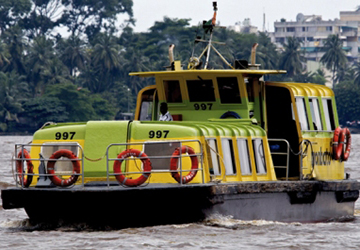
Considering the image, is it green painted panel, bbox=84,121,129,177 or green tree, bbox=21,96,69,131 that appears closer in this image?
green painted panel, bbox=84,121,129,177

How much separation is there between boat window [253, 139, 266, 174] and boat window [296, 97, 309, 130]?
48.3 inches

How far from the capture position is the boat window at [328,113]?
15555 mm

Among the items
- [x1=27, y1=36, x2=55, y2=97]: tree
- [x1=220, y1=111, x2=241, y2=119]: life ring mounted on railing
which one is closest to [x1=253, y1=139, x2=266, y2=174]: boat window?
[x1=220, y1=111, x2=241, y2=119]: life ring mounted on railing

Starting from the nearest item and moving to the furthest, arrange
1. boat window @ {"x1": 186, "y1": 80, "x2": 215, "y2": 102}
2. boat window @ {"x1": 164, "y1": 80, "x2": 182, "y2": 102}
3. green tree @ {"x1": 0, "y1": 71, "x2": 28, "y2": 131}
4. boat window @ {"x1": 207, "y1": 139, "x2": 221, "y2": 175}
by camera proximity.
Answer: boat window @ {"x1": 207, "y1": 139, "x2": 221, "y2": 175}, boat window @ {"x1": 186, "y1": 80, "x2": 215, "y2": 102}, boat window @ {"x1": 164, "y1": 80, "x2": 182, "y2": 102}, green tree @ {"x1": 0, "y1": 71, "x2": 28, "y2": 131}

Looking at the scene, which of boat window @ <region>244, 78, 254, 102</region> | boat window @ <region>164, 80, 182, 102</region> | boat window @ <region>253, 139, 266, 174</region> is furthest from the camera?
boat window @ <region>164, 80, 182, 102</region>

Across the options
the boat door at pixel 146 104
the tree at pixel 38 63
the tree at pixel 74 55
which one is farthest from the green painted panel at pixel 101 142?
the tree at pixel 74 55

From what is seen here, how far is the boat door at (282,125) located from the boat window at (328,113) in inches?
32.8

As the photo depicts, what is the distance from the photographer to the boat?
39.5 ft

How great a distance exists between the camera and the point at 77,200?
12125 mm

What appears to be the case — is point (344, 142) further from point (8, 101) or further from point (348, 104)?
point (348, 104)

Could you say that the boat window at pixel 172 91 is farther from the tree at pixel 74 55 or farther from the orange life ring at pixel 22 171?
the tree at pixel 74 55

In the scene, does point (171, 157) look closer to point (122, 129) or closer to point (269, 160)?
point (122, 129)

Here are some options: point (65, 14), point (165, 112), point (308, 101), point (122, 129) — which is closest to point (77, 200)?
point (122, 129)

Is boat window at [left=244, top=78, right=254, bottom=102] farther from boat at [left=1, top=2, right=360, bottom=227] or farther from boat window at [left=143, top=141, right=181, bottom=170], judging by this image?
boat window at [left=143, top=141, right=181, bottom=170]
